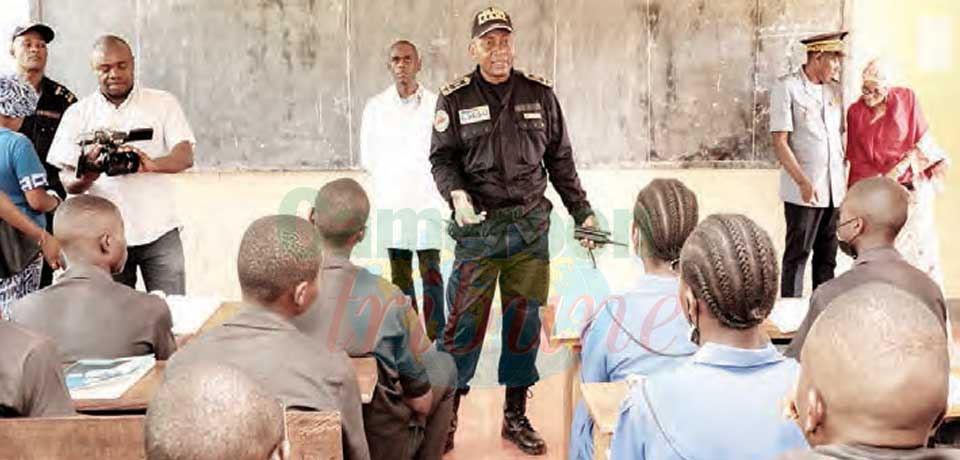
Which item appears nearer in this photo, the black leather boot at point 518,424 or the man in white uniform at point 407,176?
the black leather boot at point 518,424

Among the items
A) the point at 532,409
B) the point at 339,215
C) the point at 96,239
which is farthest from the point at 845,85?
the point at 96,239

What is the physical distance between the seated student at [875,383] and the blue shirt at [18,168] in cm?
331

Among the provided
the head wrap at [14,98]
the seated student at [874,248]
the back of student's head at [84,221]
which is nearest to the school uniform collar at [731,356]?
the seated student at [874,248]

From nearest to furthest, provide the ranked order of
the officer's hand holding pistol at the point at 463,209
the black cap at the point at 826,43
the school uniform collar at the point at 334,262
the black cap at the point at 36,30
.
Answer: the school uniform collar at the point at 334,262, the officer's hand holding pistol at the point at 463,209, the black cap at the point at 36,30, the black cap at the point at 826,43

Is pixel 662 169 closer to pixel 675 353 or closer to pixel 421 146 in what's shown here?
pixel 421 146

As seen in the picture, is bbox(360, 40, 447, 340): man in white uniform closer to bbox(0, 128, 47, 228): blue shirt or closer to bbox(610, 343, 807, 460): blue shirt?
bbox(0, 128, 47, 228): blue shirt

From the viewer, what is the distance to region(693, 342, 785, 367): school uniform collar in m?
1.85

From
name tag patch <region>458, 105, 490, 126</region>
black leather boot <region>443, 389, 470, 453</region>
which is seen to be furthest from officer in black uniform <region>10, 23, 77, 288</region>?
black leather boot <region>443, 389, 470, 453</region>

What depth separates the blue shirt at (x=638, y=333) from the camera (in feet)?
8.39

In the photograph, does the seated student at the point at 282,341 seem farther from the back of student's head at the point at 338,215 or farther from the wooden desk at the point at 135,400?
the back of student's head at the point at 338,215

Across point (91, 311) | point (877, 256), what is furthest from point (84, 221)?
point (877, 256)

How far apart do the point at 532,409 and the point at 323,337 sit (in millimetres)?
2189

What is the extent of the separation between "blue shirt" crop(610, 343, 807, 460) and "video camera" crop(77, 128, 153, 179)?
286cm

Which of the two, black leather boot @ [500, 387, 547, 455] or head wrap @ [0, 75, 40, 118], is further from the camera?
black leather boot @ [500, 387, 547, 455]
